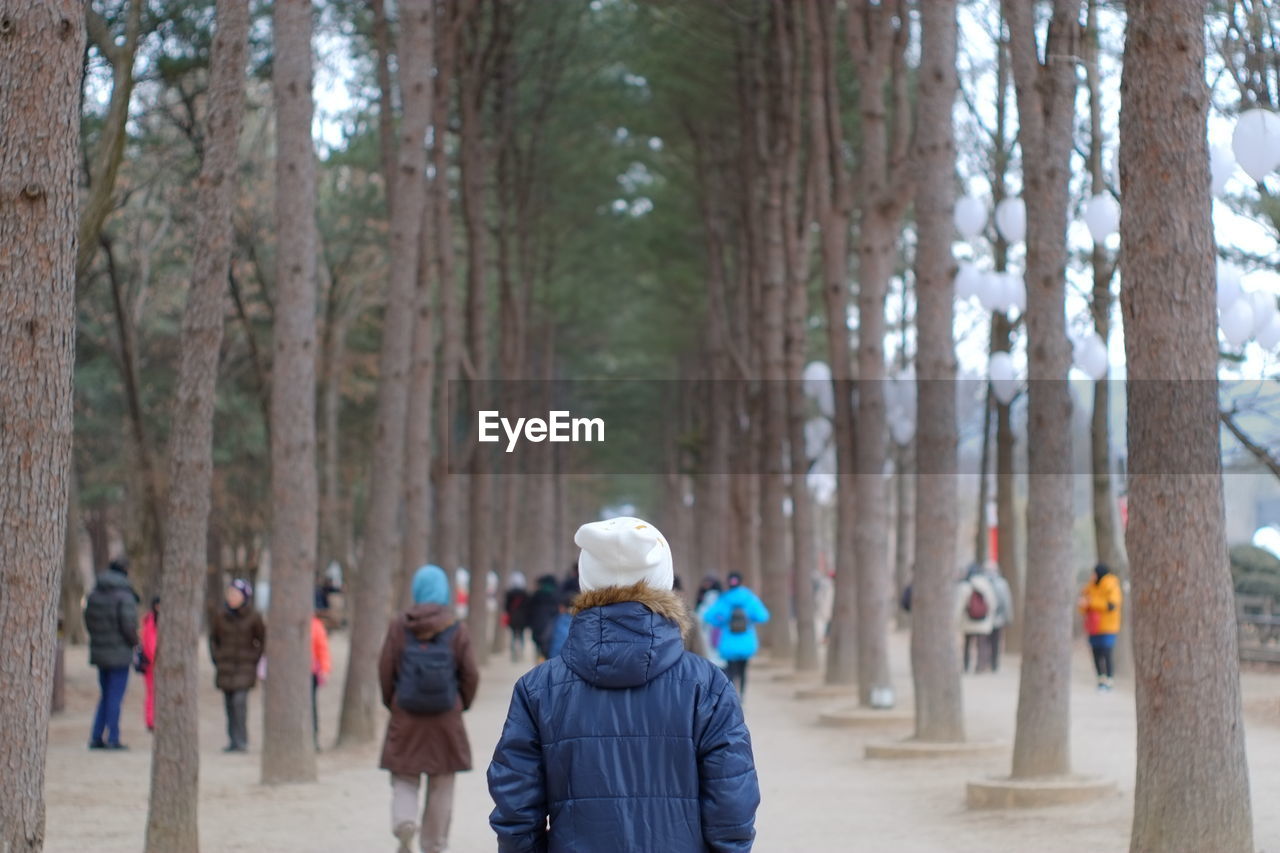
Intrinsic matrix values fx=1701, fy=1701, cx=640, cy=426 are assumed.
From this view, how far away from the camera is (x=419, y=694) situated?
29.7 feet

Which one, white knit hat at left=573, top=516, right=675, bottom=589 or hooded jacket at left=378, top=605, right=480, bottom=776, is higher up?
white knit hat at left=573, top=516, right=675, bottom=589

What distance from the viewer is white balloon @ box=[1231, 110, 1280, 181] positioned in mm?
11789

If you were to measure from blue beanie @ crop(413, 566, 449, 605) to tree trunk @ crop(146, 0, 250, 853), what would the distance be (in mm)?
1435

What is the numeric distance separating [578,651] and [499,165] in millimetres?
27585

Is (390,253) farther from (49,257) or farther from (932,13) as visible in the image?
(49,257)

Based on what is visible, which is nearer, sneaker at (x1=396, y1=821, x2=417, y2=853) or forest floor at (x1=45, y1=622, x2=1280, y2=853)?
sneaker at (x1=396, y1=821, x2=417, y2=853)

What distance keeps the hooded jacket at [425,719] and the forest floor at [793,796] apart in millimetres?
1913

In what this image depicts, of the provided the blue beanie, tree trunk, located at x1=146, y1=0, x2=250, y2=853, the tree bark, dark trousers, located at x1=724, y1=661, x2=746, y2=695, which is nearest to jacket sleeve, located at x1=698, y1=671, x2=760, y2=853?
the blue beanie

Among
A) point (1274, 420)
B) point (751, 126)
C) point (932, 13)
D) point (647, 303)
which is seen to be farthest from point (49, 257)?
point (647, 303)

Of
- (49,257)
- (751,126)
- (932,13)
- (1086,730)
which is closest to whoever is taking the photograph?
(49,257)

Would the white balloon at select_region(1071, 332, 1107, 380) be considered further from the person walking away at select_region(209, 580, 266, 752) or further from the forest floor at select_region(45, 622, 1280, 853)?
the person walking away at select_region(209, 580, 266, 752)

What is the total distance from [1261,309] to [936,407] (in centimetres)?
310

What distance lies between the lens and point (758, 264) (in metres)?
30.2

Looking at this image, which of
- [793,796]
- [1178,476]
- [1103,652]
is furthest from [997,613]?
[1178,476]
